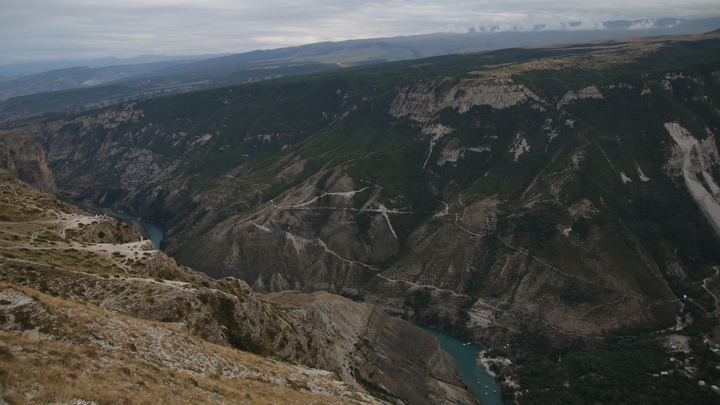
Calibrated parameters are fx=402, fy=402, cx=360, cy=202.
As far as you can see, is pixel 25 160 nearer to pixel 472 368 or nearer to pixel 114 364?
pixel 114 364

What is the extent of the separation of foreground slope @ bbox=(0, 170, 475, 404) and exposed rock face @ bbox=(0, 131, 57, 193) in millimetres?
103185

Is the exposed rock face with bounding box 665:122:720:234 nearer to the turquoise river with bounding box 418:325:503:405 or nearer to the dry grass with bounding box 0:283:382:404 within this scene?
the turquoise river with bounding box 418:325:503:405

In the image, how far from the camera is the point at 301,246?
541ft

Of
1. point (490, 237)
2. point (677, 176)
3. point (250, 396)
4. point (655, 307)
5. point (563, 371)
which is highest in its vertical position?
point (250, 396)

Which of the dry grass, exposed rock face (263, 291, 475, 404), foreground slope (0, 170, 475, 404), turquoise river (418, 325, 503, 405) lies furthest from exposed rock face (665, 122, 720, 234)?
the dry grass

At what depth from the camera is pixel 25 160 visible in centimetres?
16888

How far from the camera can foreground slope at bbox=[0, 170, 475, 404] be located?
82.3ft

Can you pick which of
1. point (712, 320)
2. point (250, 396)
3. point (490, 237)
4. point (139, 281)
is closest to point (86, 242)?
point (139, 281)

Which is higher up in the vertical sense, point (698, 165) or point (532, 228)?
point (698, 165)

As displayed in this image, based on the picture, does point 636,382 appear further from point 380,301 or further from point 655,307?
point 380,301

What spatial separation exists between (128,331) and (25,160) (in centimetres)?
18413

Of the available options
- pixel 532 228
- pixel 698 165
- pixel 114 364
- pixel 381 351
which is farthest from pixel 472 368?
pixel 698 165

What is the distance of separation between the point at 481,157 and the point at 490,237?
195 ft

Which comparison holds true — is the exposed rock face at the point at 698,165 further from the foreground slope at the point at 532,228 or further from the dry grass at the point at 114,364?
the dry grass at the point at 114,364
